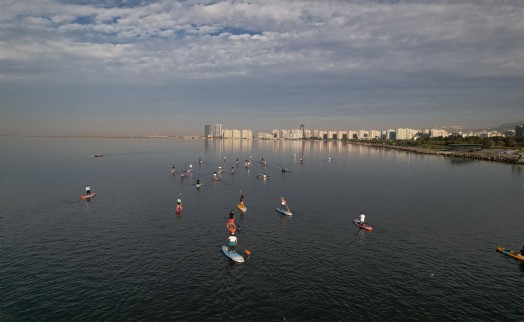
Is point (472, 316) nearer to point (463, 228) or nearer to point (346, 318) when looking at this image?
point (346, 318)

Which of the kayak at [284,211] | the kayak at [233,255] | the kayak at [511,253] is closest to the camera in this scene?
the kayak at [233,255]

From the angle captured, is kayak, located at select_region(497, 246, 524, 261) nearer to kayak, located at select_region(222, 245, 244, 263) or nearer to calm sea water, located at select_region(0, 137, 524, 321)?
calm sea water, located at select_region(0, 137, 524, 321)

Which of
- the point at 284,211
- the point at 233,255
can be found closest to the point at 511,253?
the point at 284,211

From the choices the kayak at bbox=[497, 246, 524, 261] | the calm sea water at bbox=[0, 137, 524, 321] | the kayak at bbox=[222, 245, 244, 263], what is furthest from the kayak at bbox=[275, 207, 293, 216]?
the kayak at bbox=[497, 246, 524, 261]

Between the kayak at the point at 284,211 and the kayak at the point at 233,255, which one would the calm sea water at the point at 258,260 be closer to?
the kayak at the point at 233,255

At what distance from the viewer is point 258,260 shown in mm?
34812

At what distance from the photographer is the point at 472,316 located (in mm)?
25844

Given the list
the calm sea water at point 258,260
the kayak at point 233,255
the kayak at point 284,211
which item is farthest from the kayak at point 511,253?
the kayak at point 233,255

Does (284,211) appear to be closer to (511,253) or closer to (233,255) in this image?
(233,255)

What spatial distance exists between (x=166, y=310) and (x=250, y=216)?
2804 centimetres

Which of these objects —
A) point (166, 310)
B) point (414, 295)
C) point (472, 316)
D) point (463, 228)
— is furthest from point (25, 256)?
point (463, 228)

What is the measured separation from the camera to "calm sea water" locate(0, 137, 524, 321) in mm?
26188

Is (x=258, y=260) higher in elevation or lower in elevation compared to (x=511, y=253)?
lower

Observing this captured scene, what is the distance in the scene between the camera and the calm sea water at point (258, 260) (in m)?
26.2
